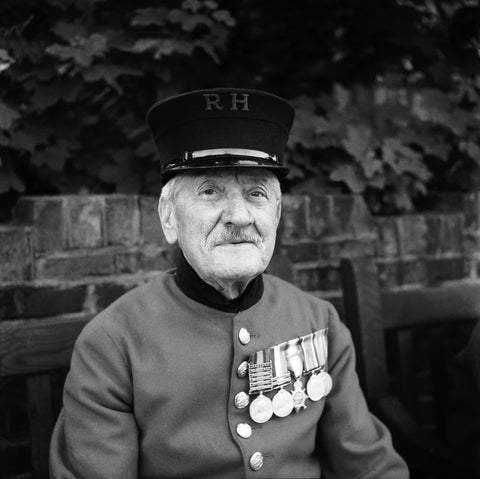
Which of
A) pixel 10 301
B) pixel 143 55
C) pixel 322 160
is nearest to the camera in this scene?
pixel 10 301

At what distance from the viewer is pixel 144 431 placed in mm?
1261

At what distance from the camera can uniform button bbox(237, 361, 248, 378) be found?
1278 millimetres

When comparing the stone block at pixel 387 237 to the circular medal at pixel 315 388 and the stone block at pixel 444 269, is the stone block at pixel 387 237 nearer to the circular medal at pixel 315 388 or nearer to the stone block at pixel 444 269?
the stone block at pixel 444 269

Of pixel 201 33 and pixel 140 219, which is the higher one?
pixel 201 33

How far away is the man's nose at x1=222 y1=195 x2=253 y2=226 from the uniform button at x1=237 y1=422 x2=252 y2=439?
16.8 inches

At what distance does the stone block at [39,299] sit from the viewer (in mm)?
1682

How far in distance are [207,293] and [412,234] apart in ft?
3.95

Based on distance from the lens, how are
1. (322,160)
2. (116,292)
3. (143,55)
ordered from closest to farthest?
(116,292) < (143,55) < (322,160)

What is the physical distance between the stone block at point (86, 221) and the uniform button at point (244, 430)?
770 mm

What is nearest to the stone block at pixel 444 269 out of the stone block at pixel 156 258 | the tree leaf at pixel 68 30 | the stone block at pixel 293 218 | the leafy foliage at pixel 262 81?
the leafy foliage at pixel 262 81

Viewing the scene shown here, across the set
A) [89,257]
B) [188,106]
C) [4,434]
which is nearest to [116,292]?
[89,257]

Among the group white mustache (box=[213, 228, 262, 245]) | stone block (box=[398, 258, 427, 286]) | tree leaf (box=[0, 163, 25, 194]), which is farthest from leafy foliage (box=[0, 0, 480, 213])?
white mustache (box=[213, 228, 262, 245])

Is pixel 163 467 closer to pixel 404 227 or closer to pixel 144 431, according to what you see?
pixel 144 431

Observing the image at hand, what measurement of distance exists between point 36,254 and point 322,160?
1.06m
